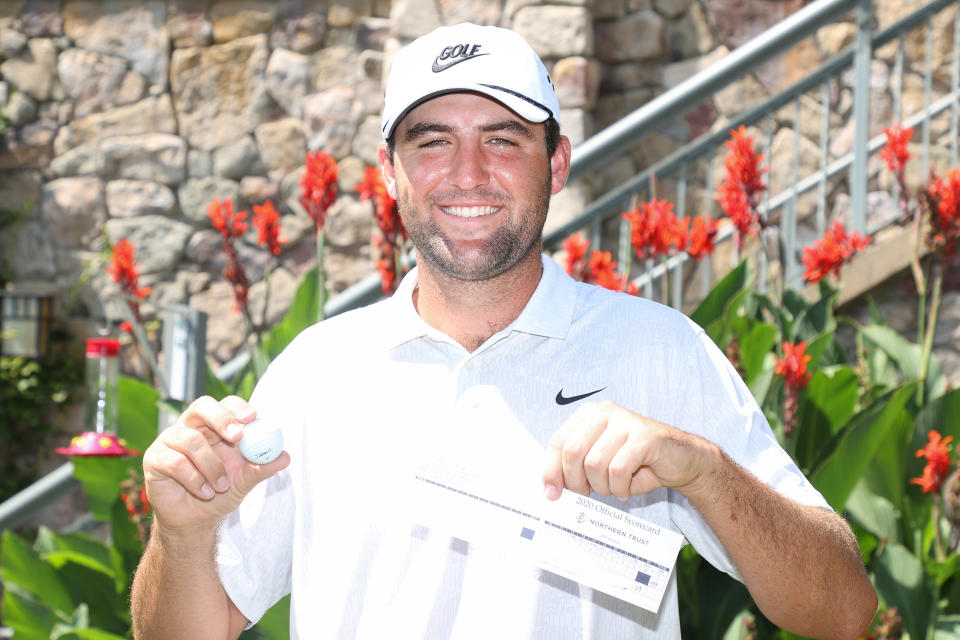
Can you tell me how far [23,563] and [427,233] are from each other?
57.0 inches

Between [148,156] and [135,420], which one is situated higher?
[148,156]

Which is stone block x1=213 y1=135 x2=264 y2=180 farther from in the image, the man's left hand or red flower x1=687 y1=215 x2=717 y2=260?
the man's left hand

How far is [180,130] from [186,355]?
114 inches

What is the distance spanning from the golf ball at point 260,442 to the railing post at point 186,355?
114 centimetres

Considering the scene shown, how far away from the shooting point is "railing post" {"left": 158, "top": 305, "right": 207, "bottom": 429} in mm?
2018

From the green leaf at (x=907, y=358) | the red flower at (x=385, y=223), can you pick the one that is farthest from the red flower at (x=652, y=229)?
the green leaf at (x=907, y=358)

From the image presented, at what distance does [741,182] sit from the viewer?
2.14 meters

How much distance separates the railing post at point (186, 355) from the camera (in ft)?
6.62

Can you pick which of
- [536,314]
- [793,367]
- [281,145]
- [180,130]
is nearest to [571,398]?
[536,314]

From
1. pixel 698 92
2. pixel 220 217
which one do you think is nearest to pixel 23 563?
pixel 220 217

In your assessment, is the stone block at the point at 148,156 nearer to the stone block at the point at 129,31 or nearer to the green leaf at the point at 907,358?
the stone block at the point at 129,31

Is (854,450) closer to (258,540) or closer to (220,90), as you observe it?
(258,540)

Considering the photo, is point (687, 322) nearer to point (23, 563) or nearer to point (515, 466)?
point (515, 466)

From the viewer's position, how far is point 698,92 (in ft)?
8.31
